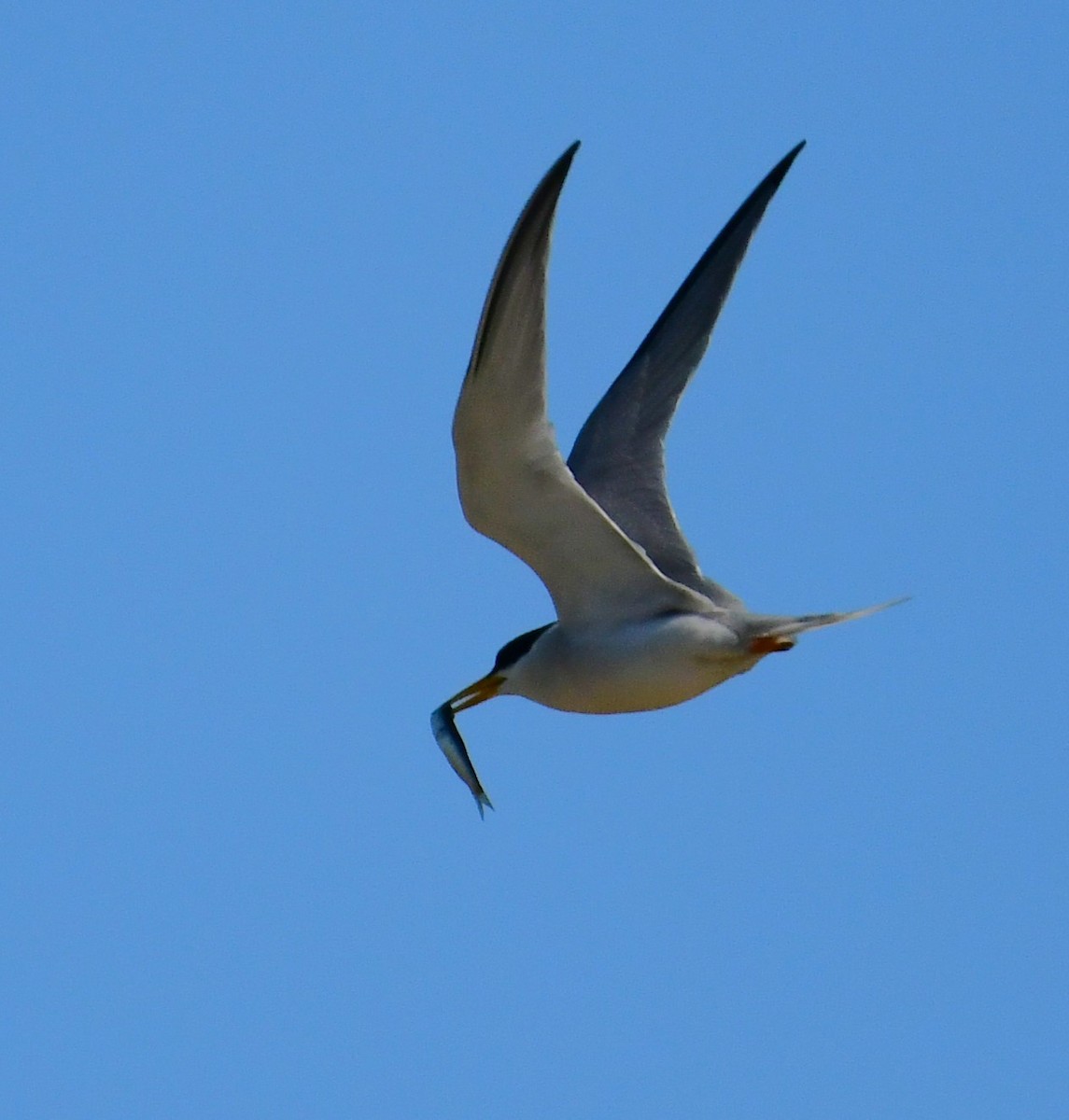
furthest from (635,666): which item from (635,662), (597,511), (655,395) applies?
(655,395)

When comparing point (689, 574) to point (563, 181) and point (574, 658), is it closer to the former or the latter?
point (574, 658)

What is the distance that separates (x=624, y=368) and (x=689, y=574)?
1.71 metres

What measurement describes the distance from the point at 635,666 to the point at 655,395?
8.11 ft

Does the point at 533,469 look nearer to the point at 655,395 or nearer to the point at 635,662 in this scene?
the point at 635,662

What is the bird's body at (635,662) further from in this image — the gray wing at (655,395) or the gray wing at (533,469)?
the gray wing at (655,395)

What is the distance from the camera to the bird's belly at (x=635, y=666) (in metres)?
8.68

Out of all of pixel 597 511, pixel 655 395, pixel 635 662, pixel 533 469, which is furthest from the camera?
pixel 655 395

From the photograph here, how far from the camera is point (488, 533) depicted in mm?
8594

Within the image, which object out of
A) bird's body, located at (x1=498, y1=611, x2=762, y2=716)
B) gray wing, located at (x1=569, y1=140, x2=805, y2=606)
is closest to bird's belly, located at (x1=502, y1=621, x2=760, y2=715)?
bird's body, located at (x1=498, y1=611, x2=762, y2=716)

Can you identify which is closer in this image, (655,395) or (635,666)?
(635,666)

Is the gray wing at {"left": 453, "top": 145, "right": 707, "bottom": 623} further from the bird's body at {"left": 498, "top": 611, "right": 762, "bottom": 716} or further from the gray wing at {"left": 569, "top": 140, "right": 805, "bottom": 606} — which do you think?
the gray wing at {"left": 569, "top": 140, "right": 805, "bottom": 606}

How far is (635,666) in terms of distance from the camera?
28.8ft

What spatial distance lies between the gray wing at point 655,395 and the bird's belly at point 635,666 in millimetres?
1277

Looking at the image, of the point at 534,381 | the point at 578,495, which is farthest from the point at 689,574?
the point at 534,381
